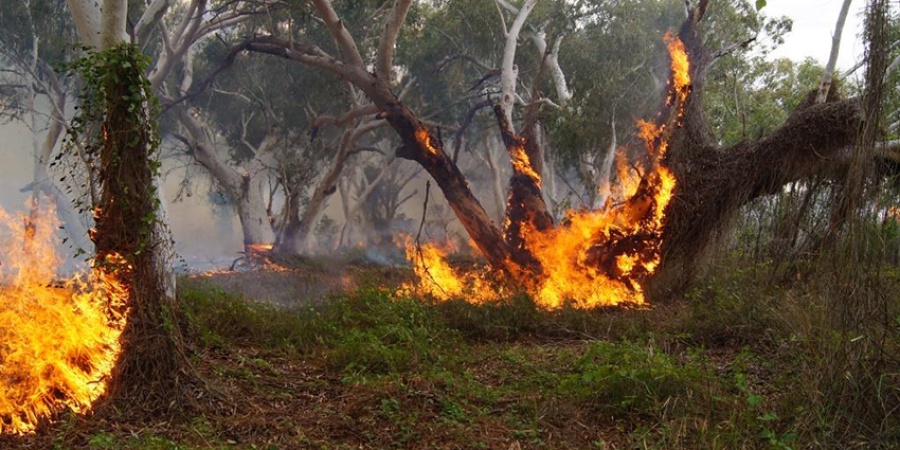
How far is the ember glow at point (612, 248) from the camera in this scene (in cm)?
1098

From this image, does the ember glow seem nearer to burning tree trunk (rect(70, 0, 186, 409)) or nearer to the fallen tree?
the fallen tree

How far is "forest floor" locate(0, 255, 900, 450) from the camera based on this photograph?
4809mm

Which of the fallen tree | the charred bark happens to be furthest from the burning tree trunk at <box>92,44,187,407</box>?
the charred bark

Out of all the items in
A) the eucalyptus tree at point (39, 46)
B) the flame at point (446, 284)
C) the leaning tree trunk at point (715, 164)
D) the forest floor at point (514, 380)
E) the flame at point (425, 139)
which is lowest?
the forest floor at point (514, 380)

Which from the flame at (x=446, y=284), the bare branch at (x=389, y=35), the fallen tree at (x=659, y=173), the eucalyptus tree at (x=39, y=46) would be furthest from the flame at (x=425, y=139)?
the eucalyptus tree at (x=39, y=46)

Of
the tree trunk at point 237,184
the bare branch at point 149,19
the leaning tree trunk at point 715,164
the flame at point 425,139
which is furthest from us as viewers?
the tree trunk at point 237,184

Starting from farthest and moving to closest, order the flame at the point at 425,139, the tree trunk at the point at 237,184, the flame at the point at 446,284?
the tree trunk at the point at 237,184
the flame at the point at 425,139
the flame at the point at 446,284

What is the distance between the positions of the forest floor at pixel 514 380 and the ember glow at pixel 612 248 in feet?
4.61

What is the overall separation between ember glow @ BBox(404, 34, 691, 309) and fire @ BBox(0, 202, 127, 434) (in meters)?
5.67

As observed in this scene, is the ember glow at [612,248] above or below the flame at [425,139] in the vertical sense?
below

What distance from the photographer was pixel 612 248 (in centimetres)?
1156

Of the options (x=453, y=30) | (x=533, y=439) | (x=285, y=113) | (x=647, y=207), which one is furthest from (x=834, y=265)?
(x=285, y=113)

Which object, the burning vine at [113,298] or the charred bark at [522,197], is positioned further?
the charred bark at [522,197]

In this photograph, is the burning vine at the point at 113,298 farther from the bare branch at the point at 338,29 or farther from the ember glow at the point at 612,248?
the bare branch at the point at 338,29
